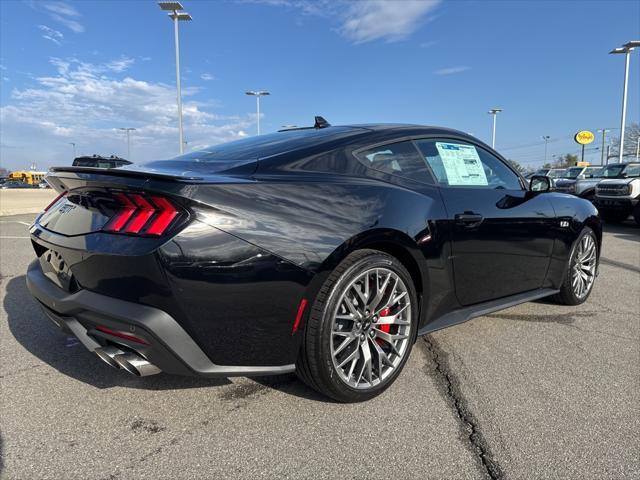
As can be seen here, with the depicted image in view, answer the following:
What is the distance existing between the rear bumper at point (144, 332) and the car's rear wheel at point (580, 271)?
9.93 ft

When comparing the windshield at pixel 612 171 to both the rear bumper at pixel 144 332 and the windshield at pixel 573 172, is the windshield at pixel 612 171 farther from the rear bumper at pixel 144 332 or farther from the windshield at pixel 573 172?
the rear bumper at pixel 144 332

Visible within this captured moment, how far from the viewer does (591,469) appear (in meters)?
1.97

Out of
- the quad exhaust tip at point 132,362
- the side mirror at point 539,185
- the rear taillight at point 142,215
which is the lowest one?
the quad exhaust tip at point 132,362

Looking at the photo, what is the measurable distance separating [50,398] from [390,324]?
74.7 inches

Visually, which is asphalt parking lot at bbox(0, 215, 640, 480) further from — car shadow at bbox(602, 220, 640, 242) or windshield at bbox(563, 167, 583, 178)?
windshield at bbox(563, 167, 583, 178)

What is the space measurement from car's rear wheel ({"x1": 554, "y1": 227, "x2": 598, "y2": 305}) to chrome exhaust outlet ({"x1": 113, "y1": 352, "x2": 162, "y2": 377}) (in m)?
3.56

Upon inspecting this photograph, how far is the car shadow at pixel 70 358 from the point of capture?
2666mm

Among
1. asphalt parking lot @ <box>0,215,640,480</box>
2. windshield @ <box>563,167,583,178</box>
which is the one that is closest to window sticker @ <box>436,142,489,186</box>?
asphalt parking lot @ <box>0,215,640,480</box>

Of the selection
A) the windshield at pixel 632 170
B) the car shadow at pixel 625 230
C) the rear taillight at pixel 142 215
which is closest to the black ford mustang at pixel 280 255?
the rear taillight at pixel 142 215

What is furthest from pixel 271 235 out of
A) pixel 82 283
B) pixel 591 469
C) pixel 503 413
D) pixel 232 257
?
pixel 591 469

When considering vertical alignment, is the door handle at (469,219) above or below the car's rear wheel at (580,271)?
above

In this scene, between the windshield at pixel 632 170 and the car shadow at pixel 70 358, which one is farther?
the windshield at pixel 632 170

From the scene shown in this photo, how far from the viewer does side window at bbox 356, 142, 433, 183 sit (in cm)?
275

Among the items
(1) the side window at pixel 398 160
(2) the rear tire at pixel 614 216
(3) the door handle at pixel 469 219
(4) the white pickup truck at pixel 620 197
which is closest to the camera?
(1) the side window at pixel 398 160
